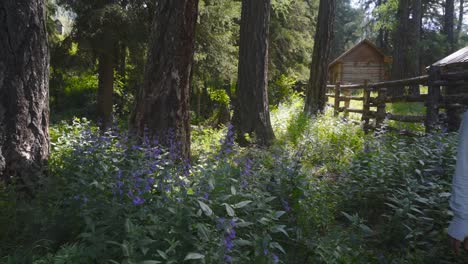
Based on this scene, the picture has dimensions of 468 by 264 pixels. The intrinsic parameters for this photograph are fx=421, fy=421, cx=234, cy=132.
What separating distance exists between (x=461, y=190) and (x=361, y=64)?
41.4m

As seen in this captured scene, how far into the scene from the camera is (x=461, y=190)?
254 centimetres

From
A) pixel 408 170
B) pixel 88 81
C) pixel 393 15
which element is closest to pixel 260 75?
pixel 408 170

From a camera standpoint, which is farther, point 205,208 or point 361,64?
point 361,64

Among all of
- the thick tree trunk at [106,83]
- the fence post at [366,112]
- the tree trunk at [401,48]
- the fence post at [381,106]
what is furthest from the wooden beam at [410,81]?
the tree trunk at [401,48]

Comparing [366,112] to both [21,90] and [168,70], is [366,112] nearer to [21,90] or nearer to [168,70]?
[168,70]

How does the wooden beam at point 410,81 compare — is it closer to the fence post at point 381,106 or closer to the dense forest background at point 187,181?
the fence post at point 381,106

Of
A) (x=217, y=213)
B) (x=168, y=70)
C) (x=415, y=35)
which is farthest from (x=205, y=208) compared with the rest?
(x=415, y=35)

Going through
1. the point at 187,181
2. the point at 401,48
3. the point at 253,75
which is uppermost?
the point at 401,48

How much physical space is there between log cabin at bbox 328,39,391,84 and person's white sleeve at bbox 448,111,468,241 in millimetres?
39942

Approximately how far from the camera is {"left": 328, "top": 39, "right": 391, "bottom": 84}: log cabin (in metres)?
41.4

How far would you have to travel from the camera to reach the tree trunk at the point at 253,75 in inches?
389

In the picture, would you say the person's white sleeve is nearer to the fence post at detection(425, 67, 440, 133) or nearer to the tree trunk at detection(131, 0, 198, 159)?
the tree trunk at detection(131, 0, 198, 159)

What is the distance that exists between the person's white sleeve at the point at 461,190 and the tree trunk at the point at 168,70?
4223 millimetres

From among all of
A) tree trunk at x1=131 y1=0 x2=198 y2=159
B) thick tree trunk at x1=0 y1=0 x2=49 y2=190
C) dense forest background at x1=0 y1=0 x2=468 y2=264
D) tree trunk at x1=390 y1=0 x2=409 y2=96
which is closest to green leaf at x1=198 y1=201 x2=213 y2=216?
dense forest background at x1=0 y1=0 x2=468 y2=264
